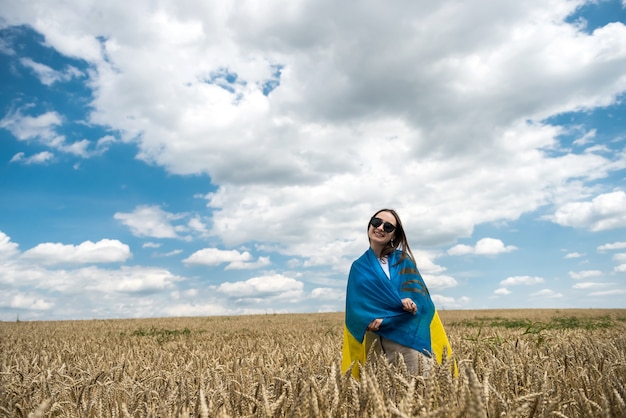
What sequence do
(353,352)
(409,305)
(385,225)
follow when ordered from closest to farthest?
(409,305) < (353,352) < (385,225)

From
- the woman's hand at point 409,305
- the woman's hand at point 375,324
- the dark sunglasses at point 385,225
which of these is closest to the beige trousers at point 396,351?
the woman's hand at point 375,324

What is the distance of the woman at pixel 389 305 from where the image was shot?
4484 millimetres

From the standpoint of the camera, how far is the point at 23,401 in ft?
10.8

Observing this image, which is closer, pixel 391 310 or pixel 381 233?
pixel 391 310

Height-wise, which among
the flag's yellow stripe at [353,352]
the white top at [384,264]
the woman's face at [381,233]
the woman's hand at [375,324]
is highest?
the woman's face at [381,233]

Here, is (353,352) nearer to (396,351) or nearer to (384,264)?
(396,351)

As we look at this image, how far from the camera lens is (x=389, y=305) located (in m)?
4.52

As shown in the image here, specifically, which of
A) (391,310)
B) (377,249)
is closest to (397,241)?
(377,249)

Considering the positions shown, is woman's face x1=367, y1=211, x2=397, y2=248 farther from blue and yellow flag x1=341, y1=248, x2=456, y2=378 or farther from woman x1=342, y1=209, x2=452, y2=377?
blue and yellow flag x1=341, y1=248, x2=456, y2=378

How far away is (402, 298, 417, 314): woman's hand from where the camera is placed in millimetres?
4383

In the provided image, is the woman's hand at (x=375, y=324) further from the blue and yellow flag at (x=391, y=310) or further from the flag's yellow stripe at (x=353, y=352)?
the flag's yellow stripe at (x=353, y=352)

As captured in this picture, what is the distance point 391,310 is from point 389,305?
2.0 inches

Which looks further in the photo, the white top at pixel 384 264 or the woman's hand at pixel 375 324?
the white top at pixel 384 264

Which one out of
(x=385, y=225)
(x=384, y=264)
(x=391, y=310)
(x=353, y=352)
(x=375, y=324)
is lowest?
(x=353, y=352)
